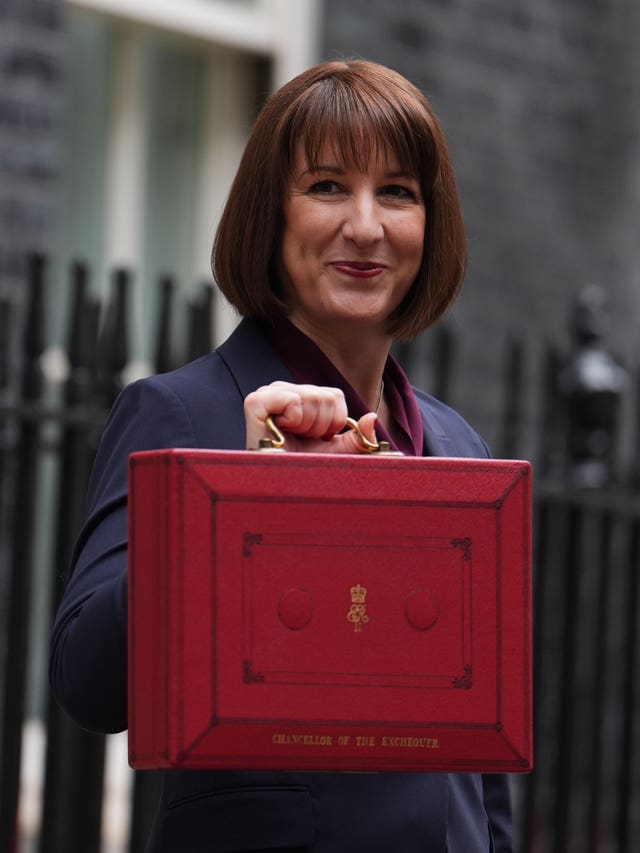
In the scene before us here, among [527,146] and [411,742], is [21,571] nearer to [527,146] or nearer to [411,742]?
[411,742]

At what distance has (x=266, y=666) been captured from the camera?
189cm

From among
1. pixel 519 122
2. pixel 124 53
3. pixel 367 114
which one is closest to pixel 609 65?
pixel 519 122

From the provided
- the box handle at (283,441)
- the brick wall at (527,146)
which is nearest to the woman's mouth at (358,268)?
the box handle at (283,441)

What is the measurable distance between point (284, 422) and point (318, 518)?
0.13 metres

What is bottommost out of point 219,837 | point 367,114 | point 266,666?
point 219,837

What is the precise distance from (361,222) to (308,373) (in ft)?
0.65

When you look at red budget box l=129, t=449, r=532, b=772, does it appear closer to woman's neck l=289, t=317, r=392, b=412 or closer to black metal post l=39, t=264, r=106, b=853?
woman's neck l=289, t=317, r=392, b=412

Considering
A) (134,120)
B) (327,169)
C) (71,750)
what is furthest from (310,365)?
(134,120)

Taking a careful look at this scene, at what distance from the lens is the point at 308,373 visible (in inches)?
88.5

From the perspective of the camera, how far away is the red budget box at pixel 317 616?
187 cm

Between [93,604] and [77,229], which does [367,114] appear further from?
[77,229]

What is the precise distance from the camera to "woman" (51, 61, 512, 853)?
6.69ft

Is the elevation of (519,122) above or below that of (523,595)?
above

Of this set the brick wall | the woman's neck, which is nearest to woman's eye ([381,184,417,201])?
the woman's neck
